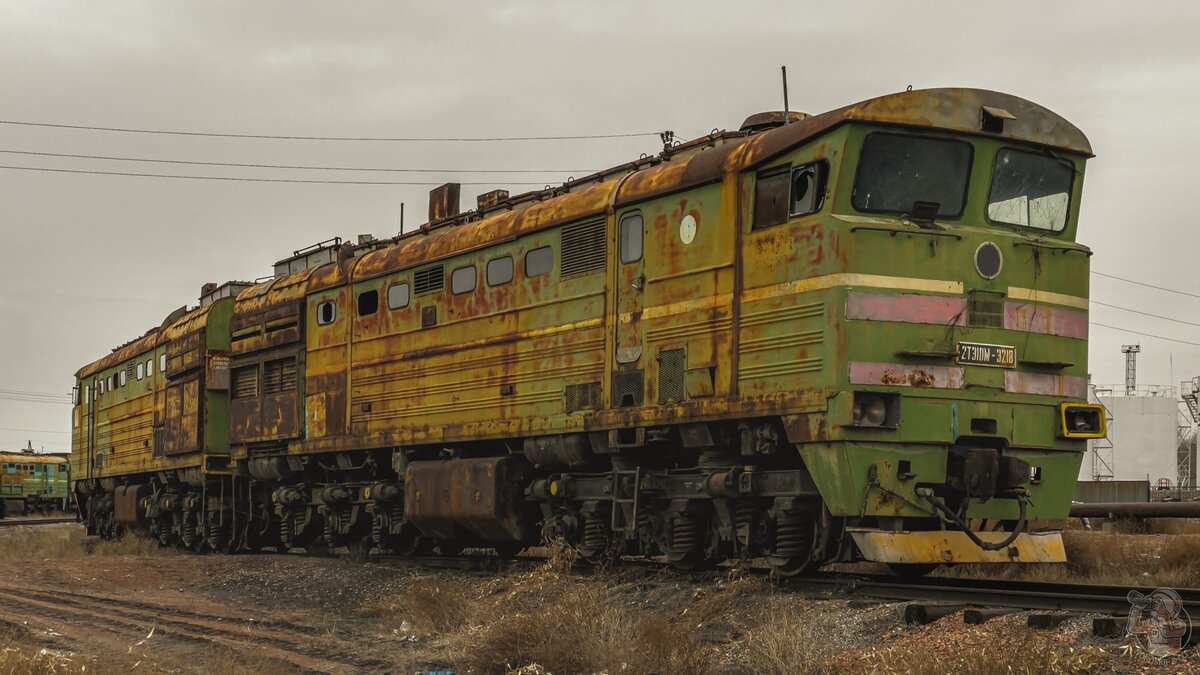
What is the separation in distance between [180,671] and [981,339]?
7537 millimetres

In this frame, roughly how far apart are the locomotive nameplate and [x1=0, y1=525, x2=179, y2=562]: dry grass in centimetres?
1876

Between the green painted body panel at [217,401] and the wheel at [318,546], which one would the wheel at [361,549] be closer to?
the wheel at [318,546]

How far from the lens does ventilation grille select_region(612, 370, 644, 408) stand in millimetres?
14619

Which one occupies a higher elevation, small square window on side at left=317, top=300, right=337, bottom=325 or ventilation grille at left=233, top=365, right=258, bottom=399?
small square window on side at left=317, top=300, right=337, bottom=325

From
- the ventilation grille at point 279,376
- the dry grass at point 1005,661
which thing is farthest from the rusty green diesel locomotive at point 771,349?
the ventilation grille at point 279,376

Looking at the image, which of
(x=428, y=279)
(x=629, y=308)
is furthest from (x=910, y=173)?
(x=428, y=279)

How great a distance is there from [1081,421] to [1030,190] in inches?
90.0

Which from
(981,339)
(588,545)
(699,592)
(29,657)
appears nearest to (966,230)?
(981,339)

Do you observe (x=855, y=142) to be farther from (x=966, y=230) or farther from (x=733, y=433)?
(x=733, y=433)

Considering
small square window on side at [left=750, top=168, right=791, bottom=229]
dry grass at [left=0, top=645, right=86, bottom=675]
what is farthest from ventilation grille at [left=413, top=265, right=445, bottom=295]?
dry grass at [left=0, top=645, right=86, bottom=675]

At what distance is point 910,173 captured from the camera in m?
12.7

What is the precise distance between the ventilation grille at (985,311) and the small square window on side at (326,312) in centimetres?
1126
